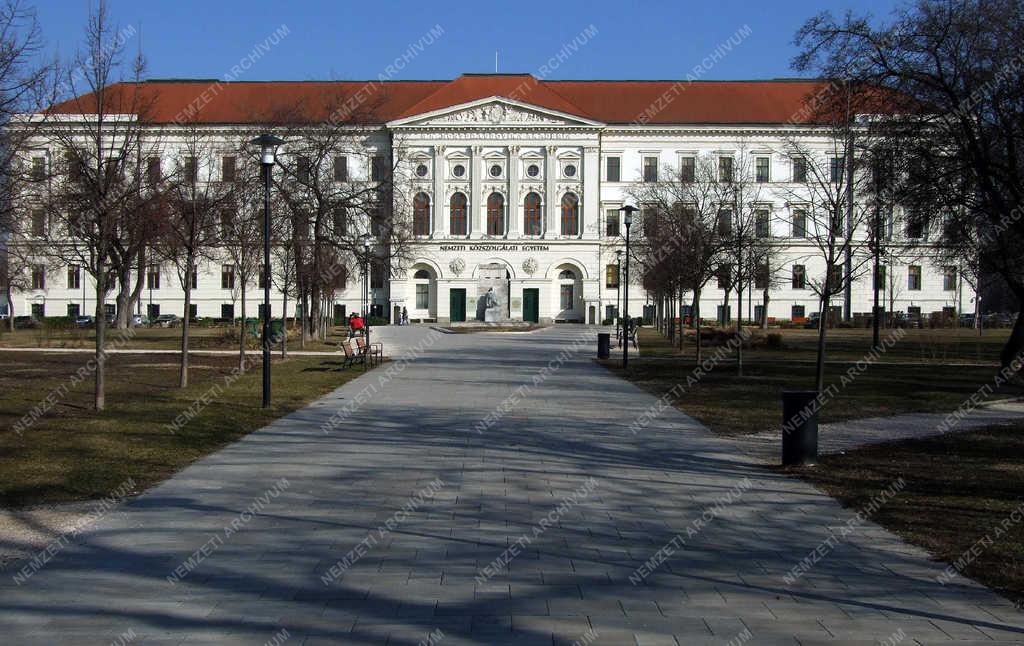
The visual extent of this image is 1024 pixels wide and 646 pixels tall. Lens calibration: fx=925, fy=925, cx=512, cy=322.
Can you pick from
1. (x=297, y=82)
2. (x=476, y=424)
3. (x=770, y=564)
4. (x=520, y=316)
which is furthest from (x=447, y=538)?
(x=297, y=82)

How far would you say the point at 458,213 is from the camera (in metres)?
83.7

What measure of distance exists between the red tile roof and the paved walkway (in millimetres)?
72736

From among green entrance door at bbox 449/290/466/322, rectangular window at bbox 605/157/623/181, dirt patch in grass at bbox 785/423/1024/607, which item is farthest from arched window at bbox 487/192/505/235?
dirt patch in grass at bbox 785/423/1024/607

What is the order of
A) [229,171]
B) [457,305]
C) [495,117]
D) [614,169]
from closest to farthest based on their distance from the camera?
1. [229,171]
2. [495,117]
3. [457,305]
4. [614,169]

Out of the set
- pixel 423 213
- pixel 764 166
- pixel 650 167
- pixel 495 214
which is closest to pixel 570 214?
pixel 495 214

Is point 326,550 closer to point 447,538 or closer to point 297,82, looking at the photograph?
point 447,538

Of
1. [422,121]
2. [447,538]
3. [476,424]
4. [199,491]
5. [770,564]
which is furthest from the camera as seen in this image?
[422,121]

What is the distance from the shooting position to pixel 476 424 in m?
16.2

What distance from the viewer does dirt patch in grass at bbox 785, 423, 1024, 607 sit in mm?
7789

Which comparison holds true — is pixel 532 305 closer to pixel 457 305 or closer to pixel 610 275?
pixel 457 305

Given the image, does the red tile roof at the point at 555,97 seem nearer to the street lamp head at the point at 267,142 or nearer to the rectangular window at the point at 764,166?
the rectangular window at the point at 764,166

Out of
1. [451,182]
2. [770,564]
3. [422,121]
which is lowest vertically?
[770,564]

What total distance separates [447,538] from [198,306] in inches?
3210

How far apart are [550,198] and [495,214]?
17.2 feet
